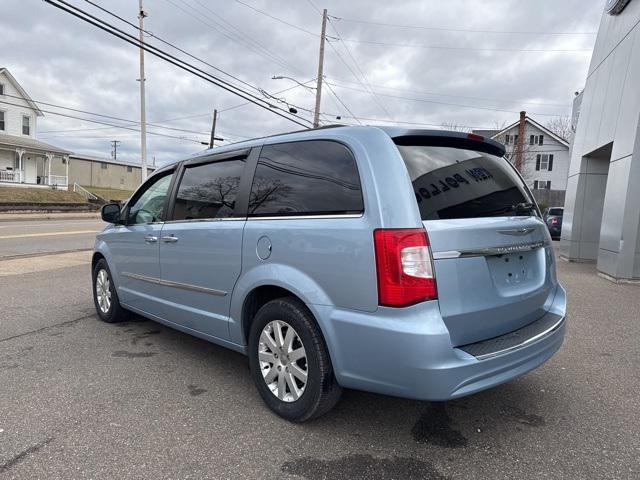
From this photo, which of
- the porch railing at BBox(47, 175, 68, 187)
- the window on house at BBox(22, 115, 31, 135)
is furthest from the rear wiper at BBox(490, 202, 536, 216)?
the window on house at BBox(22, 115, 31, 135)

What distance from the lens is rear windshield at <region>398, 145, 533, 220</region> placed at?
9.03 ft

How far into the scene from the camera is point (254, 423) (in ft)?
10.1

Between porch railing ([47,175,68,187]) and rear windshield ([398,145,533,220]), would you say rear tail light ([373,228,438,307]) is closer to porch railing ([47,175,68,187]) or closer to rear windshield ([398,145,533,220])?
rear windshield ([398,145,533,220])

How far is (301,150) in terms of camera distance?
10.6ft

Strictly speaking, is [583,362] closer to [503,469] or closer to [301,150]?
[503,469]

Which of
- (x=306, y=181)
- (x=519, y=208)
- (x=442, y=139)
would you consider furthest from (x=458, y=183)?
(x=306, y=181)

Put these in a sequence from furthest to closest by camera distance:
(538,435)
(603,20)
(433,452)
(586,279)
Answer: (603,20)
(586,279)
(538,435)
(433,452)

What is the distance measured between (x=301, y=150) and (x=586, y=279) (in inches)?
330

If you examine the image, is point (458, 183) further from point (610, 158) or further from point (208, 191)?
point (610, 158)

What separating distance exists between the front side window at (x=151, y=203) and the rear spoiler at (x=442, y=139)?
243 cm

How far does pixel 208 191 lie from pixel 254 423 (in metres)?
1.82

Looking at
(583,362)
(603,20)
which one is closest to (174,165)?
(583,362)

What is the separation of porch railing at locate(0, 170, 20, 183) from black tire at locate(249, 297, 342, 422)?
119 feet

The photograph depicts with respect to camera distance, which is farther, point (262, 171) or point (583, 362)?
point (583, 362)
